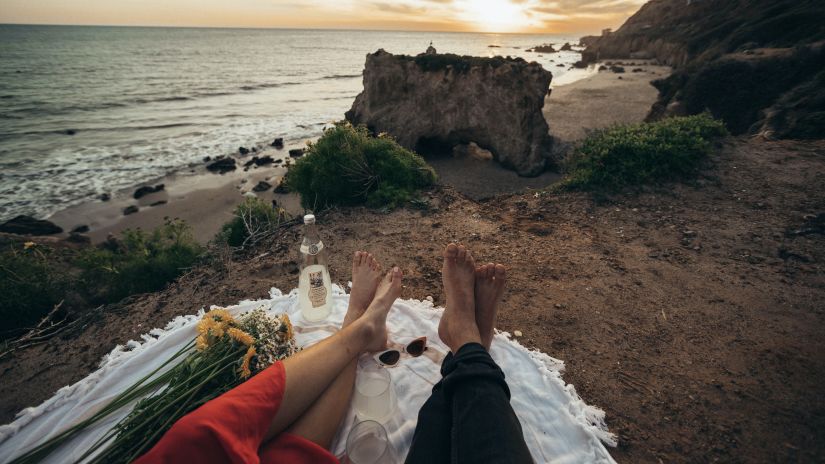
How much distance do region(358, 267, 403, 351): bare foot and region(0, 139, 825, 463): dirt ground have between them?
791 millimetres

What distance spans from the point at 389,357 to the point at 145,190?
10480 millimetres

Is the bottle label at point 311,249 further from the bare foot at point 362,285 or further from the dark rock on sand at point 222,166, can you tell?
the dark rock on sand at point 222,166

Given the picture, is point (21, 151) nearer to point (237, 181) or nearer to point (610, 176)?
point (237, 181)

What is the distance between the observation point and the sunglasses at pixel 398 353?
2600mm

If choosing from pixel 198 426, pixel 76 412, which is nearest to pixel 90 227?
pixel 76 412

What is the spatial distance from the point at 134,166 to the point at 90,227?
4.27 meters

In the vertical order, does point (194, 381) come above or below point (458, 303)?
above

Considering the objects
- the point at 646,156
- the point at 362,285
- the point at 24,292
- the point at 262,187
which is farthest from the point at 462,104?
the point at 24,292


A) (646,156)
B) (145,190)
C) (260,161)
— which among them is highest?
(646,156)

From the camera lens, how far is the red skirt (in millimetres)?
1271

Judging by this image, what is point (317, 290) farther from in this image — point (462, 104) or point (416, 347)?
point (462, 104)

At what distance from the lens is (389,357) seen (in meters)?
2.61

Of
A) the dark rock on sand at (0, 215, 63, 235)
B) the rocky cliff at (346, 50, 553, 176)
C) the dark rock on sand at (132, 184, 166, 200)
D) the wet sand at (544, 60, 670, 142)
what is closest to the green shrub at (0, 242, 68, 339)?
the dark rock on sand at (0, 215, 63, 235)

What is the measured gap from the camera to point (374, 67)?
10898 millimetres
